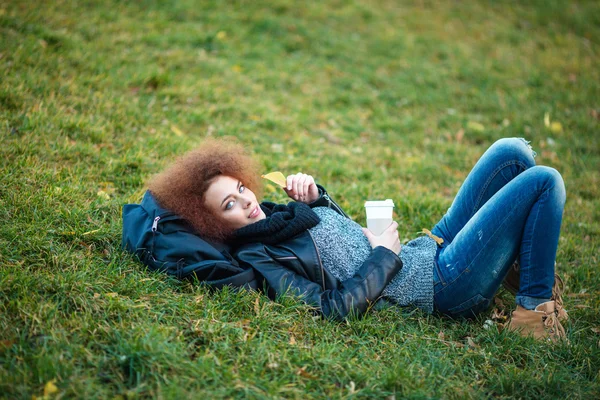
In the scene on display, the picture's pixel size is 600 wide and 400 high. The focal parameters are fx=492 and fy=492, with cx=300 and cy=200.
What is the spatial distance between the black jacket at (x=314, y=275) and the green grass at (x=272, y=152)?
140mm

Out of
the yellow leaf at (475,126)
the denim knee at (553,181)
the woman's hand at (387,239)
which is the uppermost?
the denim knee at (553,181)

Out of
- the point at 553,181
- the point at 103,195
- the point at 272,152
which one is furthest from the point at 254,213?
the point at 272,152

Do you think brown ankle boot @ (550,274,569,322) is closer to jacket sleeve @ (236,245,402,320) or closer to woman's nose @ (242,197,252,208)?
jacket sleeve @ (236,245,402,320)

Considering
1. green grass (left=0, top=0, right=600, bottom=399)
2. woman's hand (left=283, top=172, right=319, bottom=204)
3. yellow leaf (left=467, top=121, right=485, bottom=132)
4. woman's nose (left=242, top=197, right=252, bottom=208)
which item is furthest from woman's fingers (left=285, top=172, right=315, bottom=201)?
yellow leaf (left=467, top=121, right=485, bottom=132)

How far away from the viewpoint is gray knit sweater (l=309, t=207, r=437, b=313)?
3.26 meters

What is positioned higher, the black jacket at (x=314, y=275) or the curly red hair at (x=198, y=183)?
the curly red hair at (x=198, y=183)

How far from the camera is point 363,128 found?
695 cm

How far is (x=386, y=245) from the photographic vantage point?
3264mm

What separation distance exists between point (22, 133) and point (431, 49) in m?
7.19

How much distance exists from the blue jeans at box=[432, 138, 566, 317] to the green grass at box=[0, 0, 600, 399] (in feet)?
0.91

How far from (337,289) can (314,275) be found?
17 centimetres

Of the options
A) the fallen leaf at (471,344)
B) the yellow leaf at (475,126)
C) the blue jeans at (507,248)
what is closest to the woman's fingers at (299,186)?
the blue jeans at (507,248)

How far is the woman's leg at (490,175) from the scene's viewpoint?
3.47 meters

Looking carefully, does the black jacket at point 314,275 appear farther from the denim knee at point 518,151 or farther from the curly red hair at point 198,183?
the denim knee at point 518,151
